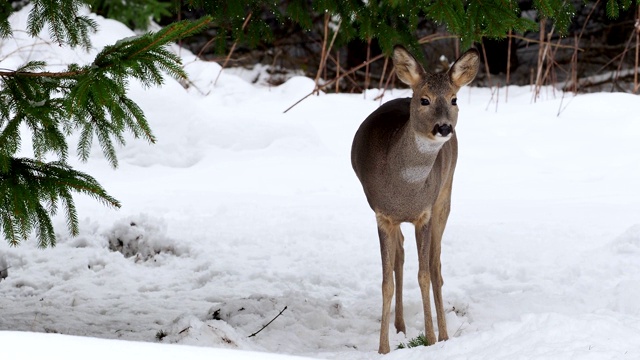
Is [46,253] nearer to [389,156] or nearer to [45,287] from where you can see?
[45,287]

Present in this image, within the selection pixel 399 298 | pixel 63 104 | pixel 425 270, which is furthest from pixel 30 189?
pixel 399 298

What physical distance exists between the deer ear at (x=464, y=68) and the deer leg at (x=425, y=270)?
2.52 feet

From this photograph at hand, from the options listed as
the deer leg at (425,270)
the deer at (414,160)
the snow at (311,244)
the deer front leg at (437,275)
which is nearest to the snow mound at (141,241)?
the snow at (311,244)

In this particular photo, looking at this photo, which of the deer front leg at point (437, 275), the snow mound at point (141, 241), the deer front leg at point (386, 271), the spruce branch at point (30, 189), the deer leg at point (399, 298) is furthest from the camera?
the snow mound at point (141, 241)

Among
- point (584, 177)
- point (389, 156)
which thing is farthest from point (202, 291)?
point (584, 177)

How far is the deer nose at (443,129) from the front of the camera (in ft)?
15.3

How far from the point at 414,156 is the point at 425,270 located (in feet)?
2.26

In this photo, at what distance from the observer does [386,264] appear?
5.32 meters

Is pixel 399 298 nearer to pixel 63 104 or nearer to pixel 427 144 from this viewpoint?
pixel 427 144

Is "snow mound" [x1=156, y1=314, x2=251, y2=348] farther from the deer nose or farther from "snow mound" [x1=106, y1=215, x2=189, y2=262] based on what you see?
"snow mound" [x1=106, y1=215, x2=189, y2=262]

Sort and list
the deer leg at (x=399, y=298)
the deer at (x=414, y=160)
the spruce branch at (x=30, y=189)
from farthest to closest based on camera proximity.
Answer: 1. the deer leg at (x=399, y=298)
2. the deer at (x=414, y=160)
3. the spruce branch at (x=30, y=189)

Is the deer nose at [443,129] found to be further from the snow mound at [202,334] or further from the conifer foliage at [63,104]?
the snow mound at [202,334]

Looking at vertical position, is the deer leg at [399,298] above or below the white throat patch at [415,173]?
below

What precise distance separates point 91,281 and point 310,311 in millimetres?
1615
